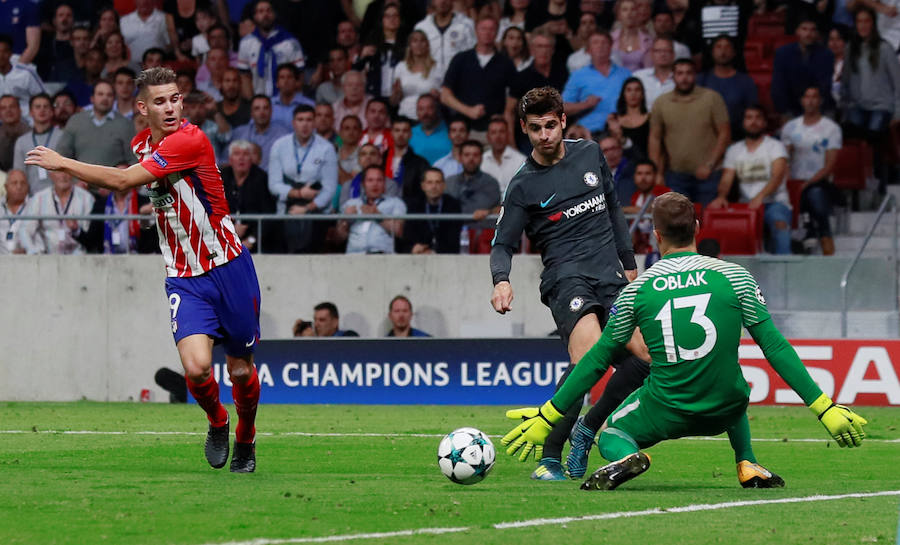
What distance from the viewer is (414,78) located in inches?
730

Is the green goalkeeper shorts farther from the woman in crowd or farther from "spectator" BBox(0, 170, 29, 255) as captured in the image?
"spectator" BBox(0, 170, 29, 255)

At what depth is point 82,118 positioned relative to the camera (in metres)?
18.2

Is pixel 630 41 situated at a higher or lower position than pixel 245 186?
higher

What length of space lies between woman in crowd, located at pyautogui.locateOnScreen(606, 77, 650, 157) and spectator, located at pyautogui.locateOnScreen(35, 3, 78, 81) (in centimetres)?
748

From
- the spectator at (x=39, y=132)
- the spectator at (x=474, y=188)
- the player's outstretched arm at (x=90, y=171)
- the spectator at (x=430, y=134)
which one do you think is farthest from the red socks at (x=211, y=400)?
the spectator at (x=39, y=132)

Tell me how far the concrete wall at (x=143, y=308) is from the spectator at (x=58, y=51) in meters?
3.79

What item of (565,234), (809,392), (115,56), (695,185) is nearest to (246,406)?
(565,234)

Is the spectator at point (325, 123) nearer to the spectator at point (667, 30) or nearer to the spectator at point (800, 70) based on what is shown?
the spectator at point (667, 30)

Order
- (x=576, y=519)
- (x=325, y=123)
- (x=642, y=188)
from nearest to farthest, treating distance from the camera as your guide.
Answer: (x=576, y=519) < (x=642, y=188) < (x=325, y=123)

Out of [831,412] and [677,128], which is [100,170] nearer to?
[831,412]

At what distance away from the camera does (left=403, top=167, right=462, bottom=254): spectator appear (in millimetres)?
16828

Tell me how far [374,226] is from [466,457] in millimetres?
9352

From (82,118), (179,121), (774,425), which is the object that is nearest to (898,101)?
(774,425)

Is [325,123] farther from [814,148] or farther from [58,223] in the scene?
[814,148]
